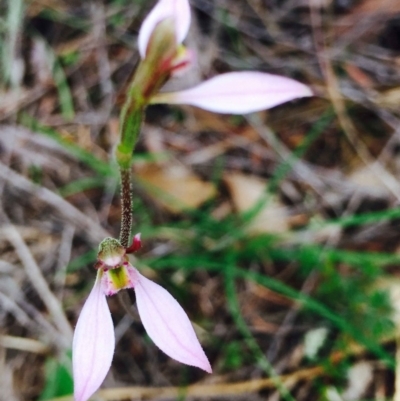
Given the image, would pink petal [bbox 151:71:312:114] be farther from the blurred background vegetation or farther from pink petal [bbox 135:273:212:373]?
the blurred background vegetation

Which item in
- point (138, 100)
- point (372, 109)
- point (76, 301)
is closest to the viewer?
point (138, 100)

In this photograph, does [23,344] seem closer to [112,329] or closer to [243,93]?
[112,329]

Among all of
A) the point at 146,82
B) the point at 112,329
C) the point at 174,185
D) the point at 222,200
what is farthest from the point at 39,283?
the point at 146,82

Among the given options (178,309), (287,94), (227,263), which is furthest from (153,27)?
(227,263)

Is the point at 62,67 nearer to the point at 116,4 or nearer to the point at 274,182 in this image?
the point at 116,4

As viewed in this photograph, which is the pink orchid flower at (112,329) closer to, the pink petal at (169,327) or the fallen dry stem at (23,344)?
the pink petal at (169,327)

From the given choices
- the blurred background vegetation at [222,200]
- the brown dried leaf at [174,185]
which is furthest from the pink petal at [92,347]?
the brown dried leaf at [174,185]
